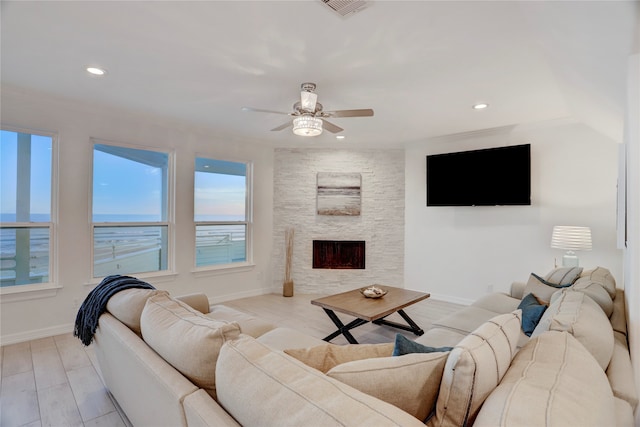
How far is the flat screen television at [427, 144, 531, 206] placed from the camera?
4.28 metres

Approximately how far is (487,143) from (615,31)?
3169 mm

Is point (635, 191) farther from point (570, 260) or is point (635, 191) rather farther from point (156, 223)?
point (156, 223)

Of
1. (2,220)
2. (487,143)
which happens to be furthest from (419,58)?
(2,220)

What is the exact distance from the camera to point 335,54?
2428 millimetres

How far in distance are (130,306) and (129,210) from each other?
111 inches

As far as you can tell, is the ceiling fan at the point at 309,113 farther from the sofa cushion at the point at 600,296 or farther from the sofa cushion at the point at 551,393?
the sofa cushion at the point at 551,393

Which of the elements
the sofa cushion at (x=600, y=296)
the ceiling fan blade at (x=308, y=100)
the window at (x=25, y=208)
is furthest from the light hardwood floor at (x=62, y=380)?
the ceiling fan blade at (x=308, y=100)

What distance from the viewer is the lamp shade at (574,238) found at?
3.53m

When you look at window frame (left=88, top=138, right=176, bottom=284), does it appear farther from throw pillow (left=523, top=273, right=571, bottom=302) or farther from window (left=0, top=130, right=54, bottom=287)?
throw pillow (left=523, top=273, right=571, bottom=302)

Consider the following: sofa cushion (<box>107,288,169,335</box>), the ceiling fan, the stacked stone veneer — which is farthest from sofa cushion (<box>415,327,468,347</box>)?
the stacked stone veneer

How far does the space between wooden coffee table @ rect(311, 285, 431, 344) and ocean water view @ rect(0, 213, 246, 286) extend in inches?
94.3

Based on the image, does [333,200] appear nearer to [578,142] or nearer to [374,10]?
[578,142]

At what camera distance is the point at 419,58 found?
8.12ft

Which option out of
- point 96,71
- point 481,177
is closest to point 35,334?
point 96,71
